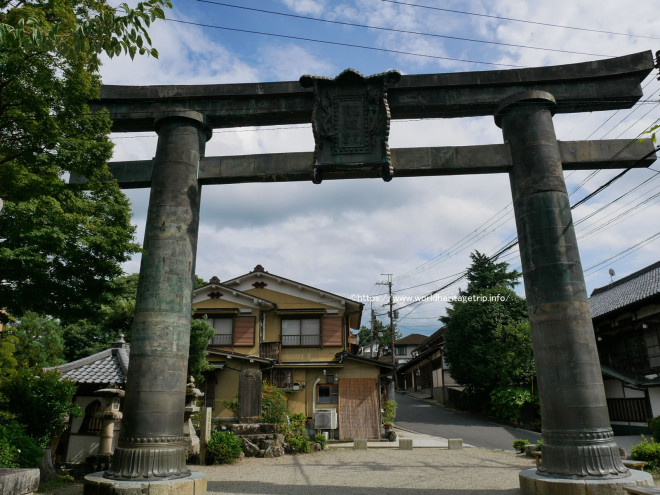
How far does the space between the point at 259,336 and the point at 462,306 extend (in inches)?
526

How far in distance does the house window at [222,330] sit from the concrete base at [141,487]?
737 inches

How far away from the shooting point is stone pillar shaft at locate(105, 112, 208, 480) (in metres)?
7.61

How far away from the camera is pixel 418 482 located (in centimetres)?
1053

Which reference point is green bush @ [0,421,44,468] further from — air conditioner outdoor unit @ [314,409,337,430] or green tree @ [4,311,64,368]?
green tree @ [4,311,64,368]

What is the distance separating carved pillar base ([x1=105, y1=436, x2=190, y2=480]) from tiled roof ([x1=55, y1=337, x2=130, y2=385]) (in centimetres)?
719

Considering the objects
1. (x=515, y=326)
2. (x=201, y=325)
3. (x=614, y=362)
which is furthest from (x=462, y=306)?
(x=201, y=325)

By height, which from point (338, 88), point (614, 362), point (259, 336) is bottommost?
point (614, 362)

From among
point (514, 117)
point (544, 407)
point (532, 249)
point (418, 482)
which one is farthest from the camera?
point (418, 482)

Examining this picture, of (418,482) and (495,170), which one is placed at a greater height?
(495,170)

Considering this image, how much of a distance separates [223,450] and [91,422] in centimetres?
439

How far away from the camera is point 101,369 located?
1491 cm

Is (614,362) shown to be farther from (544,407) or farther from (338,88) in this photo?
(338,88)

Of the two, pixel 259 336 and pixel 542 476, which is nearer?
pixel 542 476

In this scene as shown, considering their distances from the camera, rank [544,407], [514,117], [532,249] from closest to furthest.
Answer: [544,407], [532,249], [514,117]
